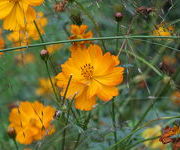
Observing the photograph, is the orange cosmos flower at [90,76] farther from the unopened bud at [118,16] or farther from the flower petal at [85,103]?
the unopened bud at [118,16]

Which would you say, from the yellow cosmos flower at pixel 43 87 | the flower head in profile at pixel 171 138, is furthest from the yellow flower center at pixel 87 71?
the yellow cosmos flower at pixel 43 87

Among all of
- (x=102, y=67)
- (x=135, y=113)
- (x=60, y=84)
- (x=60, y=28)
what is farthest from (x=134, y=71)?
(x=135, y=113)

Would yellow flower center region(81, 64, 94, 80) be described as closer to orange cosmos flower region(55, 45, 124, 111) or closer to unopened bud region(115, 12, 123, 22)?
orange cosmos flower region(55, 45, 124, 111)

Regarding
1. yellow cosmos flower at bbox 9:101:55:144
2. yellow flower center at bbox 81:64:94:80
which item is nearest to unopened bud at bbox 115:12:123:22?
yellow flower center at bbox 81:64:94:80

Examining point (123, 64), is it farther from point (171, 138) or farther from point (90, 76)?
point (171, 138)

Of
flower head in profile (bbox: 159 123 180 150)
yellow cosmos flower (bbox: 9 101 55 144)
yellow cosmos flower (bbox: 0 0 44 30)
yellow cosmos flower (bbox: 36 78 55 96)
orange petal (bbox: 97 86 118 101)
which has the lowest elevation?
yellow cosmos flower (bbox: 36 78 55 96)
